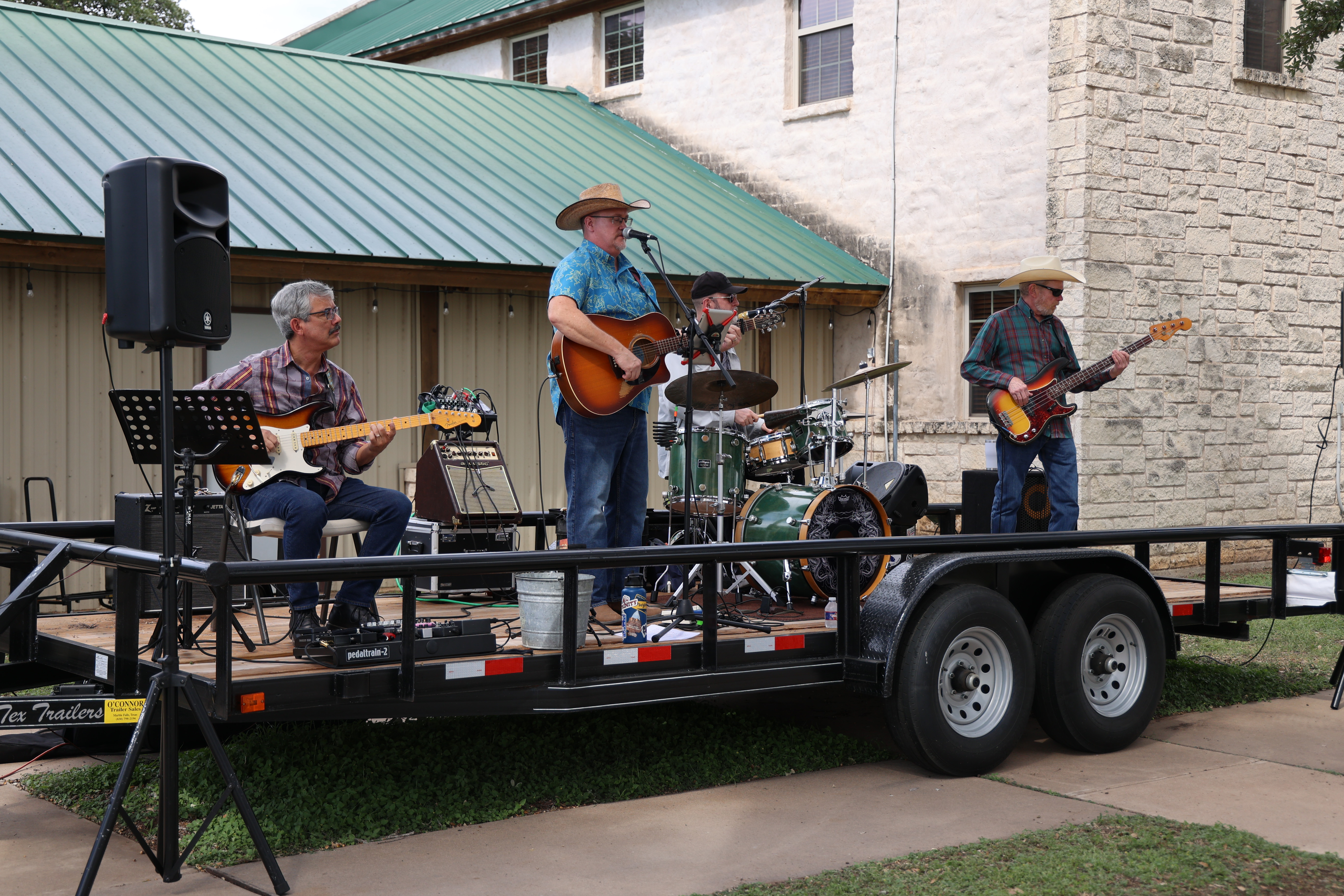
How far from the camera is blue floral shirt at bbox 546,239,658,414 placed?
20.4 ft

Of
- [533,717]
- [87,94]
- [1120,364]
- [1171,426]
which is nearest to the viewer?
[533,717]

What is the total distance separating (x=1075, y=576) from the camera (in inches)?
250

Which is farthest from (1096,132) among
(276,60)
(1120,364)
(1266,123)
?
(276,60)

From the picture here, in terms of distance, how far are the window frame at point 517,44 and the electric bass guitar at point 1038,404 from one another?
11.6 m

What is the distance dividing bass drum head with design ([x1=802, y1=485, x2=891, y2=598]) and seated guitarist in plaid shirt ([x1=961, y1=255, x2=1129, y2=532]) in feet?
4.61

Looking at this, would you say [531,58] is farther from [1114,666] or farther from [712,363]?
[1114,666]

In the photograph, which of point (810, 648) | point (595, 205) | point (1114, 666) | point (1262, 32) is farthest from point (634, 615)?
point (1262, 32)

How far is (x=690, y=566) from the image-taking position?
5797 millimetres

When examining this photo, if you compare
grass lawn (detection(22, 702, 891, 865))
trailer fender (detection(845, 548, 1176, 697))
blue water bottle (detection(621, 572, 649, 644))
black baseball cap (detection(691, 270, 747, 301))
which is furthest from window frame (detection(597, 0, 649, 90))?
blue water bottle (detection(621, 572, 649, 644))

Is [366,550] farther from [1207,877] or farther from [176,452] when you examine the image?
[1207,877]

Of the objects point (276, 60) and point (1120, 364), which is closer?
point (1120, 364)

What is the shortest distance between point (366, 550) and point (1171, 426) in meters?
9.11

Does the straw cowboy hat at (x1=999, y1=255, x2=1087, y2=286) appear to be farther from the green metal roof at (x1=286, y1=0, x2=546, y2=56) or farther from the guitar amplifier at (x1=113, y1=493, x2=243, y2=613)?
the green metal roof at (x1=286, y1=0, x2=546, y2=56)

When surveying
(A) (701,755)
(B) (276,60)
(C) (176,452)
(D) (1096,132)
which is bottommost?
(A) (701,755)
